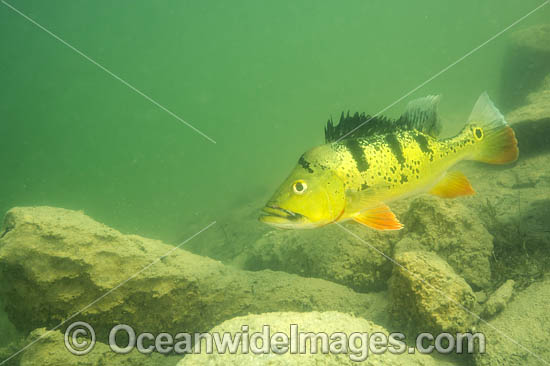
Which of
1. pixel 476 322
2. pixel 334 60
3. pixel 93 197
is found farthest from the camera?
pixel 334 60

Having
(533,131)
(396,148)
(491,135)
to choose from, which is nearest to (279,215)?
(396,148)

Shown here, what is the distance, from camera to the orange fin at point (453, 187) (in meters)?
3.02

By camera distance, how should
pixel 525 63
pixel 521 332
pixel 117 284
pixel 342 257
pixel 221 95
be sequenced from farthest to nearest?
pixel 221 95, pixel 525 63, pixel 342 257, pixel 117 284, pixel 521 332

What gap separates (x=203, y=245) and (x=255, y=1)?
16475 centimetres

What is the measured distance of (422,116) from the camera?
3189mm

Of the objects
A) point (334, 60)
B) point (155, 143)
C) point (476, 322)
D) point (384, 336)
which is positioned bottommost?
point (476, 322)

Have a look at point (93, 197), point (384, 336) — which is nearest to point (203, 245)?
point (384, 336)

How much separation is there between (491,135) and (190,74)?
589ft

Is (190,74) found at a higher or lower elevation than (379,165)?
higher

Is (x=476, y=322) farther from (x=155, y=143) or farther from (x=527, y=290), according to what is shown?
(x=155, y=143)

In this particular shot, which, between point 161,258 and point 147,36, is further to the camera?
point 147,36

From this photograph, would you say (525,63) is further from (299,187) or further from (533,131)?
(299,187)

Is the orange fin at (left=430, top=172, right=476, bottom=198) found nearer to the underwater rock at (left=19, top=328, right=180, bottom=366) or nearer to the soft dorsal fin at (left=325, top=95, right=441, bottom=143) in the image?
the soft dorsal fin at (left=325, top=95, right=441, bottom=143)

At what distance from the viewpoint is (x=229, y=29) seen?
163 metres
